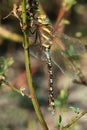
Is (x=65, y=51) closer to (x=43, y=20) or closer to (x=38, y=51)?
(x=38, y=51)

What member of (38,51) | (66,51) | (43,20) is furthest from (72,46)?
(43,20)

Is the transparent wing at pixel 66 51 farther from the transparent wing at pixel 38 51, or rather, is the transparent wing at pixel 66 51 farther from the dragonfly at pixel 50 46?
the transparent wing at pixel 38 51

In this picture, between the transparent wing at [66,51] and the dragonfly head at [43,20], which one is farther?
the transparent wing at [66,51]

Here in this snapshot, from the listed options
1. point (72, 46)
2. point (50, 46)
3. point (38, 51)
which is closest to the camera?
point (50, 46)

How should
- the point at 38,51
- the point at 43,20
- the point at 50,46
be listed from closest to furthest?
the point at 43,20, the point at 50,46, the point at 38,51

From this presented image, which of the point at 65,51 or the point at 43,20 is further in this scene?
the point at 65,51

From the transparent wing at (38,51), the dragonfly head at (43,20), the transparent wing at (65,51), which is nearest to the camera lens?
the dragonfly head at (43,20)

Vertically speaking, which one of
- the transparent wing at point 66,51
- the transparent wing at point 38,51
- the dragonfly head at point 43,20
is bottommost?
the transparent wing at point 66,51

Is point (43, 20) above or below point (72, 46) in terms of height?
above

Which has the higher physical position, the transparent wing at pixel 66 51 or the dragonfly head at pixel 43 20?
the dragonfly head at pixel 43 20

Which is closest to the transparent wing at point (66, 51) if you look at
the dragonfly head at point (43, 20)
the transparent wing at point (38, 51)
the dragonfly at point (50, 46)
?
the dragonfly at point (50, 46)
